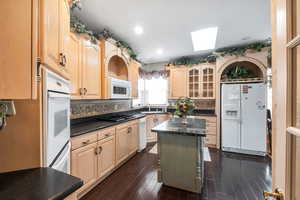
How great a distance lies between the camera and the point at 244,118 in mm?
3340

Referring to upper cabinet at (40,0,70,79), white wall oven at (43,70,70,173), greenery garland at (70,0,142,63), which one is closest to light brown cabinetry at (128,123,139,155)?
greenery garland at (70,0,142,63)

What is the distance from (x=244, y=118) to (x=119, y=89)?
3.11 meters

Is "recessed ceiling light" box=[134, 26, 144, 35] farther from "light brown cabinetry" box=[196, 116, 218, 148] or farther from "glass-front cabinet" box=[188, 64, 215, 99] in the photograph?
"light brown cabinetry" box=[196, 116, 218, 148]

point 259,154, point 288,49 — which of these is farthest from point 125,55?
point 259,154

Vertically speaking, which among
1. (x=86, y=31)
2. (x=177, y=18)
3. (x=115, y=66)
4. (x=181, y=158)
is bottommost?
(x=181, y=158)

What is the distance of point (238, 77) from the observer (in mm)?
3594

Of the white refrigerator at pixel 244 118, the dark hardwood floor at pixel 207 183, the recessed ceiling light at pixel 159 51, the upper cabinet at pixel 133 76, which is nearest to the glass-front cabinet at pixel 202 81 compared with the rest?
the white refrigerator at pixel 244 118

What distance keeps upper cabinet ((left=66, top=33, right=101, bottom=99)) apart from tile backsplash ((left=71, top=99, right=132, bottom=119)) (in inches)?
14.4

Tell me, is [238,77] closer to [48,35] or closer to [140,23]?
[140,23]

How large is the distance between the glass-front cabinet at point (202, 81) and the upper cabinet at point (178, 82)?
0.16m

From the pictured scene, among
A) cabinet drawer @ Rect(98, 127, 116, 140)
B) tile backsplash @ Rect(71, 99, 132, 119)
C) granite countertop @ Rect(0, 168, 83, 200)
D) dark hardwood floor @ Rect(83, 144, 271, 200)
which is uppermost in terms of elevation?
tile backsplash @ Rect(71, 99, 132, 119)

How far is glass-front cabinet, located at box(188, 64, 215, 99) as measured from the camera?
406cm

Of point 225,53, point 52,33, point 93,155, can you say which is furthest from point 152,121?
point 52,33

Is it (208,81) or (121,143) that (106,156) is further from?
(208,81)
